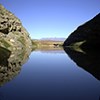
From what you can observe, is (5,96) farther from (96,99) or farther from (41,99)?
(96,99)

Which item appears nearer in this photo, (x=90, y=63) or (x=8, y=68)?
(x=8, y=68)

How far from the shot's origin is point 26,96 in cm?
2206

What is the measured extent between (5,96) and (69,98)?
237 inches

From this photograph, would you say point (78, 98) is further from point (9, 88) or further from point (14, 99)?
point (9, 88)

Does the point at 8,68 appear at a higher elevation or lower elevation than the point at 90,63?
lower

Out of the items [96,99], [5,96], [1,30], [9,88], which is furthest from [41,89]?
[1,30]

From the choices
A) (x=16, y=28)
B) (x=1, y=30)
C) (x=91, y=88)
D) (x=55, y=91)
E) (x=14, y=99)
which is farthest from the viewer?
(x=16, y=28)

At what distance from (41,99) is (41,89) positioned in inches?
Result: 190

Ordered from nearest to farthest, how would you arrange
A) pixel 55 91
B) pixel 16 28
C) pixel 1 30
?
pixel 55 91, pixel 1 30, pixel 16 28

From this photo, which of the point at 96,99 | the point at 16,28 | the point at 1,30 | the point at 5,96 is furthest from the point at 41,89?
the point at 16,28

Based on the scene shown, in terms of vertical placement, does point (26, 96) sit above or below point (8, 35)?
below

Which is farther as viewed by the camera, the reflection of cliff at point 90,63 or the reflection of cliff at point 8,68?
the reflection of cliff at point 90,63

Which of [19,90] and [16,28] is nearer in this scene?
[19,90]

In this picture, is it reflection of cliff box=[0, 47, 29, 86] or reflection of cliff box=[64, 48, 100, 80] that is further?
reflection of cliff box=[64, 48, 100, 80]
